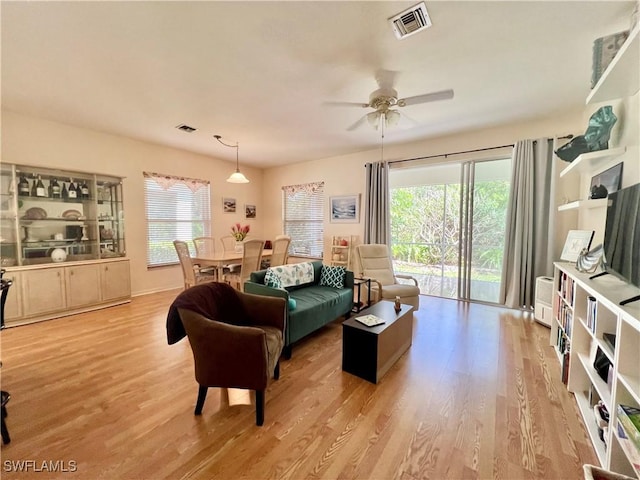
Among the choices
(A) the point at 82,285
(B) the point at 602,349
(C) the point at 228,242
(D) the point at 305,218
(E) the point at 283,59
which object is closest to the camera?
(B) the point at 602,349

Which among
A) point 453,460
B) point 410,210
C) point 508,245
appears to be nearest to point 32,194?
point 453,460

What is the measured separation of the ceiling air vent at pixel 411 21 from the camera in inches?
65.8

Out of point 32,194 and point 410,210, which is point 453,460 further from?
point 32,194

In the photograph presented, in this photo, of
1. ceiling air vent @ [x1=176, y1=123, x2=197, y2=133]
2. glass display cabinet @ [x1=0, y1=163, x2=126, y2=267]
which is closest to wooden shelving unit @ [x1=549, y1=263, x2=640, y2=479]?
ceiling air vent @ [x1=176, y1=123, x2=197, y2=133]

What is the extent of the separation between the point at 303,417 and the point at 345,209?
404cm

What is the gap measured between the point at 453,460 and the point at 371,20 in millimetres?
2729

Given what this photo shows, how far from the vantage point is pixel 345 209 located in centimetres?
528

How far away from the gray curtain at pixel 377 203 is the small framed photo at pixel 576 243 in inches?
91.9

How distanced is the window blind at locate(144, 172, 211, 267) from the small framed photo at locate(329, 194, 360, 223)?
259 cm

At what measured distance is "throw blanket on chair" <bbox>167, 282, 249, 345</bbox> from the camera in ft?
5.59

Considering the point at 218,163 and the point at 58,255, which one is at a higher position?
the point at 218,163

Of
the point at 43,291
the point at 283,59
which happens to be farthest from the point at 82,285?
the point at 283,59

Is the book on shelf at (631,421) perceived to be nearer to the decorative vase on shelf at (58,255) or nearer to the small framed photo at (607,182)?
the small framed photo at (607,182)

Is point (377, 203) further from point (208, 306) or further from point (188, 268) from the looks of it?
point (208, 306)
